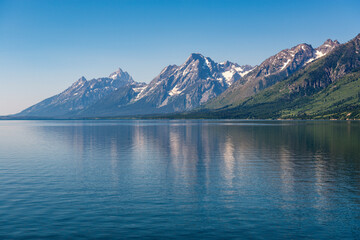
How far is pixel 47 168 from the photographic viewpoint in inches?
2677

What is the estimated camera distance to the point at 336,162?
73.8 meters

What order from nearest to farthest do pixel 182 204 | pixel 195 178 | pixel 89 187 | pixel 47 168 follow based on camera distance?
pixel 182 204, pixel 89 187, pixel 195 178, pixel 47 168

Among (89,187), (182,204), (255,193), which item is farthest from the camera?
(89,187)

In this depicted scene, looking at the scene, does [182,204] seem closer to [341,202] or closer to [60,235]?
[60,235]

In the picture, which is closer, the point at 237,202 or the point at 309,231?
the point at 309,231

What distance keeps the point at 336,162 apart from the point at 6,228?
68.3 m

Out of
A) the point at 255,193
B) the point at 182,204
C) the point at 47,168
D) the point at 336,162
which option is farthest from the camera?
the point at 336,162

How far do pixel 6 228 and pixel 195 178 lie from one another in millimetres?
32119

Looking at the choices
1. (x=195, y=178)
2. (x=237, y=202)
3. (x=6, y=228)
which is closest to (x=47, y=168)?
(x=195, y=178)

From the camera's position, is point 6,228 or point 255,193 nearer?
point 6,228

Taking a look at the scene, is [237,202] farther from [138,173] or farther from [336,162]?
[336,162]

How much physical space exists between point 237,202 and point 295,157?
4737cm

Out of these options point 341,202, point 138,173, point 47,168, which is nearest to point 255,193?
point 341,202

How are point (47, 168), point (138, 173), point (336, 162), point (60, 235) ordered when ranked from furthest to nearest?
1. point (336, 162)
2. point (47, 168)
3. point (138, 173)
4. point (60, 235)
